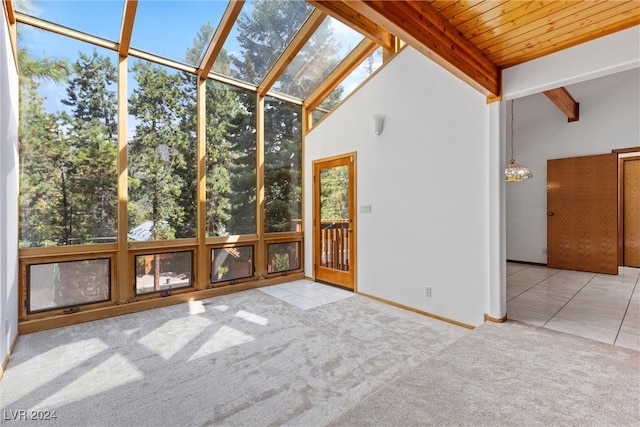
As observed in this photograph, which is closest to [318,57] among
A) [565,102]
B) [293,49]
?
[293,49]

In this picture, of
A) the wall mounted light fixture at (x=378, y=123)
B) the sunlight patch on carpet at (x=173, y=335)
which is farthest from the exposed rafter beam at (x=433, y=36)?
the sunlight patch on carpet at (x=173, y=335)

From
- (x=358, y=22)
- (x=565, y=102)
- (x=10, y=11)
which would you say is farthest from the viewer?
(x=565, y=102)

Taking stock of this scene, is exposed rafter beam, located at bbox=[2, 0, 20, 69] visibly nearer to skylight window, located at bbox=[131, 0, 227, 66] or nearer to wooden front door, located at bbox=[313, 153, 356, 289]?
skylight window, located at bbox=[131, 0, 227, 66]

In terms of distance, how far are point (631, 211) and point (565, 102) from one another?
8.49 ft

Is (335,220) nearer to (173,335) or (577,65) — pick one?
(173,335)

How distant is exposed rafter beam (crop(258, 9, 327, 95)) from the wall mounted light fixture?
1.33m

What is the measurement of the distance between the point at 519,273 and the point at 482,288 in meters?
2.93

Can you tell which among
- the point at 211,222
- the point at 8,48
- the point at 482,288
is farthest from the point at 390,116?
the point at 8,48

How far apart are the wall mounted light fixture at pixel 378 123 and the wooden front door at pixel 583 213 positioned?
400cm

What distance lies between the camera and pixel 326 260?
5.03 m

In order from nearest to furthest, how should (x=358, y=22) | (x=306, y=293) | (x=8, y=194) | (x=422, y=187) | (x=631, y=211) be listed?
1. (x=8, y=194)
2. (x=358, y=22)
3. (x=422, y=187)
4. (x=306, y=293)
5. (x=631, y=211)

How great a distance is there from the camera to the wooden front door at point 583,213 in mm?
5102

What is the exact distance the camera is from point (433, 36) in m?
2.07

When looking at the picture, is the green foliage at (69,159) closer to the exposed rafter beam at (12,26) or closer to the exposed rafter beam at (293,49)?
the exposed rafter beam at (12,26)
